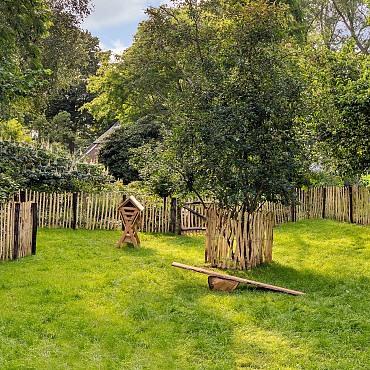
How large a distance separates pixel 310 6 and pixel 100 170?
2319cm

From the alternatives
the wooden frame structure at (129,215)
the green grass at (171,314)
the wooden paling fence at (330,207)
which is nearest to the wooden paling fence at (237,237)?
the green grass at (171,314)

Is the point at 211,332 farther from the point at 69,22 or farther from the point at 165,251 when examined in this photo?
the point at 69,22

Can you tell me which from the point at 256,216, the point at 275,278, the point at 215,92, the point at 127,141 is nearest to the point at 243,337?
the point at 275,278

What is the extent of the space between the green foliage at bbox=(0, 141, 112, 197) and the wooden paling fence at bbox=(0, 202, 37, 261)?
223 inches

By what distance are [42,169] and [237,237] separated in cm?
1023

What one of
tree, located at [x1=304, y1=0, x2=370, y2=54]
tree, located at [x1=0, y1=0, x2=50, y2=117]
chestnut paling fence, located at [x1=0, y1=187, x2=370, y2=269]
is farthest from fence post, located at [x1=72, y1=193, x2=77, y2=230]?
tree, located at [x1=304, y1=0, x2=370, y2=54]

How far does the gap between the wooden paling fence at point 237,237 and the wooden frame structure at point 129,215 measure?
2830mm

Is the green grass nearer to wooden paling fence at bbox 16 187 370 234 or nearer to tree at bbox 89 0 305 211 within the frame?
A: tree at bbox 89 0 305 211

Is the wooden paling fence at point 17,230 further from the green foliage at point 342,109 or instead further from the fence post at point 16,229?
the green foliage at point 342,109

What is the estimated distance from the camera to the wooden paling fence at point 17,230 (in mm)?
9320

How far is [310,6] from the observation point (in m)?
31.1

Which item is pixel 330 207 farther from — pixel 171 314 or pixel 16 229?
pixel 16 229

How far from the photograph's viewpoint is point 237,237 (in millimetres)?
9430

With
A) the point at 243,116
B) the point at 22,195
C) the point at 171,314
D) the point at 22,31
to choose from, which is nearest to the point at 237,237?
the point at 243,116
